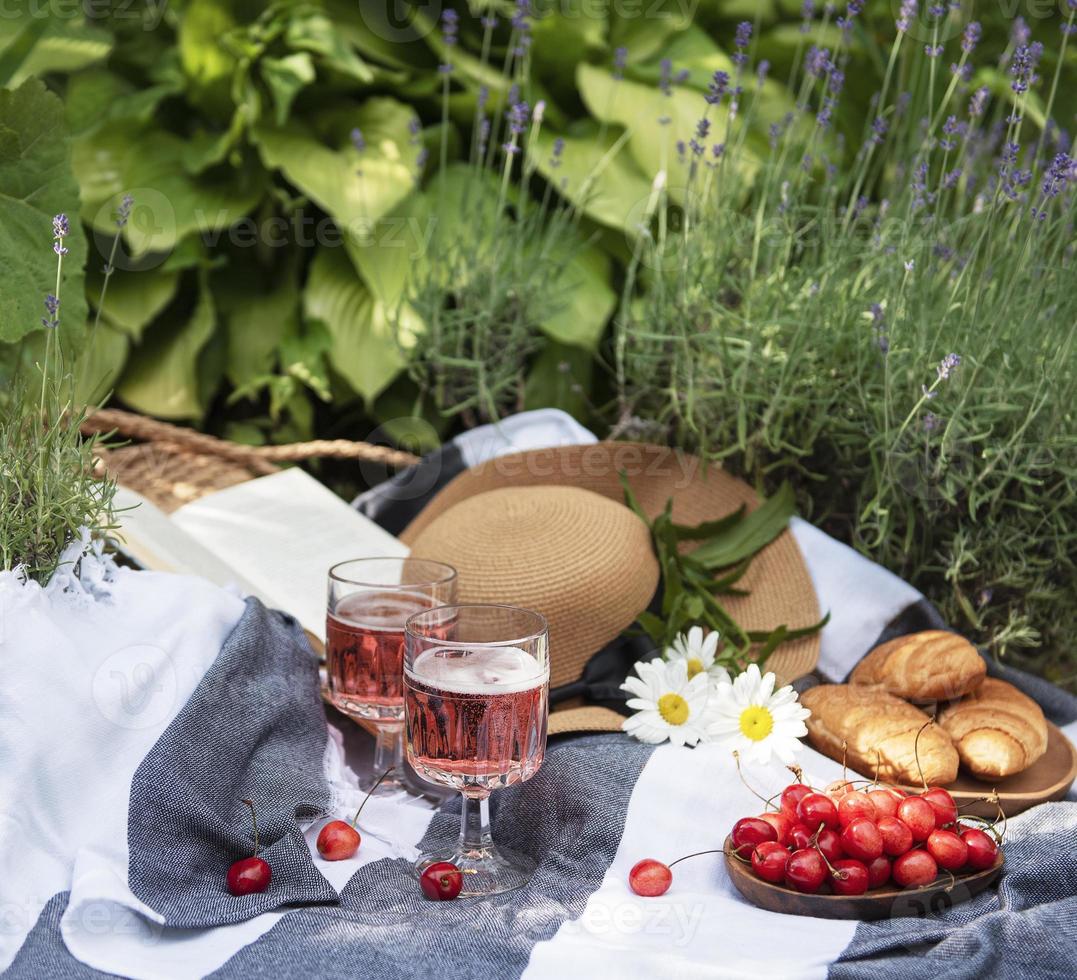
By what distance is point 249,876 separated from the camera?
32.4 inches

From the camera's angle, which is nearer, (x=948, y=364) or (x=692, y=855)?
(x=692, y=855)

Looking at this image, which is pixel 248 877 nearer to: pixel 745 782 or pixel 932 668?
pixel 745 782

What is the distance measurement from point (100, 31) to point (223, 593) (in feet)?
4.39

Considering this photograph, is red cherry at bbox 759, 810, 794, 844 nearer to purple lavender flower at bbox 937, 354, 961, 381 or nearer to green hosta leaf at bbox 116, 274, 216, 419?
purple lavender flower at bbox 937, 354, 961, 381


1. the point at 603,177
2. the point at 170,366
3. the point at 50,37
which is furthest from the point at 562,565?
the point at 50,37

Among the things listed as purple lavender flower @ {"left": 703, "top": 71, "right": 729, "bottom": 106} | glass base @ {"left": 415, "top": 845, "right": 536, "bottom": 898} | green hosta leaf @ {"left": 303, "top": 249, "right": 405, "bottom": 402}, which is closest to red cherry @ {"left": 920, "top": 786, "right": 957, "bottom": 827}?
glass base @ {"left": 415, "top": 845, "right": 536, "bottom": 898}

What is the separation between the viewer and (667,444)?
1409mm

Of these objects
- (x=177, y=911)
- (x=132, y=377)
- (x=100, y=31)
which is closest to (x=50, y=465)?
(x=177, y=911)

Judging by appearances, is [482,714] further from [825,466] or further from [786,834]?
[825,466]

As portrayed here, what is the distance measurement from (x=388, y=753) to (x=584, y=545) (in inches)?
10.9

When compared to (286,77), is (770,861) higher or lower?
lower

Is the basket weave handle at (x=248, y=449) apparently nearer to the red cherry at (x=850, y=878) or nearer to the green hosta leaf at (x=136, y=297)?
the green hosta leaf at (x=136, y=297)

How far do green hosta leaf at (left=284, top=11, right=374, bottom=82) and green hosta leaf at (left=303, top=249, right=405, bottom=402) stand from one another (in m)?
0.29

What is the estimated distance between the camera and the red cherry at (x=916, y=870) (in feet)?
2.62
